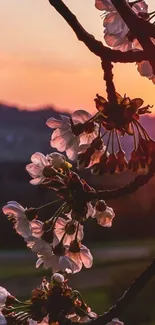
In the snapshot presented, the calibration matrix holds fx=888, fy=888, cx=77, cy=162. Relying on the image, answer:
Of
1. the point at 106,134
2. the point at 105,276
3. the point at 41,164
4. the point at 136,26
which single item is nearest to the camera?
the point at 136,26

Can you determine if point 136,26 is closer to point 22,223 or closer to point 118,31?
point 118,31

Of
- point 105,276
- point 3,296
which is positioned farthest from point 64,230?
point 105,276

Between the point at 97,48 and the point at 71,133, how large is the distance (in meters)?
0.24

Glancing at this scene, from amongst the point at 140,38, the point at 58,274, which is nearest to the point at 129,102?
the point at 140,38

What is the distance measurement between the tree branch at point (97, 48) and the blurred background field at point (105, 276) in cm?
798

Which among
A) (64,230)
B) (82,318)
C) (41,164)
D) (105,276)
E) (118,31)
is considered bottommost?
(105,276)

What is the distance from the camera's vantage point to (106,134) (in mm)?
1216

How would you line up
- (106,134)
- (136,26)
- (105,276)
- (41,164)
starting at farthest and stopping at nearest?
(105,276) < (41,164) < (106,134) < (136,26)

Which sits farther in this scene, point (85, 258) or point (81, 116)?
point (85, 258)

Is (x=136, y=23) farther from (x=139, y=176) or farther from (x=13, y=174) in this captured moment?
(x=13, y=174)

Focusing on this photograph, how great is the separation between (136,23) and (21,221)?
1.48 ft

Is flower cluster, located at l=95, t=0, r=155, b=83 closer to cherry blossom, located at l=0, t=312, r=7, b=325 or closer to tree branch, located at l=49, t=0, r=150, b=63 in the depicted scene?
tree branch, located at l=49, t=0, r=150, b=63

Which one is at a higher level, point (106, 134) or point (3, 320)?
point (106, 134)

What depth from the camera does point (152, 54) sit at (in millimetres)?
1052
